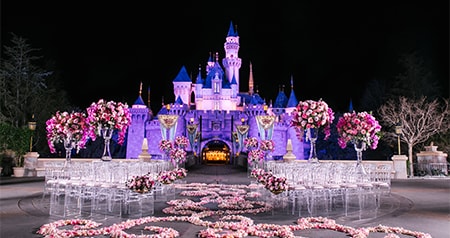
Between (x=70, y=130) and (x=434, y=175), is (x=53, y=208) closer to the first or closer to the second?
(x=70, y=130)

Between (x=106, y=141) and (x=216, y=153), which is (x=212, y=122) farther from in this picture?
(x=106, y=141)

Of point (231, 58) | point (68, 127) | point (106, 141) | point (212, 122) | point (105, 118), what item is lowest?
point (106, 141)

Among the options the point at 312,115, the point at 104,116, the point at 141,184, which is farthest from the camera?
the point at 312,115

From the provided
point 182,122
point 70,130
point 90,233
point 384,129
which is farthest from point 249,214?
point 182,122

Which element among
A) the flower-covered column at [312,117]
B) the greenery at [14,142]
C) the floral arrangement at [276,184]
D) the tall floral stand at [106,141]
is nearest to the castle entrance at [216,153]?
the greenery at [14,142]

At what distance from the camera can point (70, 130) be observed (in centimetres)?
1009

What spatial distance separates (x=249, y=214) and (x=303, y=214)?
119cm

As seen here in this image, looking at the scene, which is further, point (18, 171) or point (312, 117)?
point (18, 171)

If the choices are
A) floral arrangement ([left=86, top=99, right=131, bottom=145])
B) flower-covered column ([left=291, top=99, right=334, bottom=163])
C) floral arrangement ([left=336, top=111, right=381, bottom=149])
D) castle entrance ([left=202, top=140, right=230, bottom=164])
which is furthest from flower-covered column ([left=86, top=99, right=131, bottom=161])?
castle entrance ([left=202, top=140, right=230, bottom=164])

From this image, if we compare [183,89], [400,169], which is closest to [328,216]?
[400,169]

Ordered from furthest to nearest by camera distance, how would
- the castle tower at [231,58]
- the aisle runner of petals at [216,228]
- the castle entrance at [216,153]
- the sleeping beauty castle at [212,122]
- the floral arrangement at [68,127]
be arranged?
the castle tower at [231,58], the castle entrance at [216,153], the sleeping beauty castle at [212,122], the floral arrangement at [68,127], the aisle runner of petals at [216,228]

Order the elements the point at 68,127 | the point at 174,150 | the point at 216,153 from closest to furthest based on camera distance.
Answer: the point at 68,127, the point at 174,150, the point at 216,153

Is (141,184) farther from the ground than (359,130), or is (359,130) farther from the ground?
(359,130)

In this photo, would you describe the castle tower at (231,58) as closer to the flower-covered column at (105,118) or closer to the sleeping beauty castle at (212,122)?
the sleeping beauty castle at (212,122)
